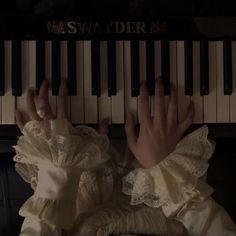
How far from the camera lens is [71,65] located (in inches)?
41.8

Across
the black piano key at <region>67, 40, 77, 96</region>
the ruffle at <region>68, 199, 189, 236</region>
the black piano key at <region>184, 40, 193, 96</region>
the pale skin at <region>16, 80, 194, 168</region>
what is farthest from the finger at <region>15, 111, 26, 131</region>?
the black piano key at <region>184, 40, 193, 96</region>

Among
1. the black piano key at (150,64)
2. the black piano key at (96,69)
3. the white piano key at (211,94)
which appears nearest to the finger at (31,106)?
the black piano key at (96,69)

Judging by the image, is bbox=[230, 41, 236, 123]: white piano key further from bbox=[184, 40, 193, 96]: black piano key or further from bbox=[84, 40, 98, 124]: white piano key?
bbox=[84, 40, 98, 124]: white piano key

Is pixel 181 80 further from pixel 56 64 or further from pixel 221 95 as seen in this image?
pixel 56 64

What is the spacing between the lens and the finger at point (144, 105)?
3.47ft

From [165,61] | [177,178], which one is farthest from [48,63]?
[177,178]

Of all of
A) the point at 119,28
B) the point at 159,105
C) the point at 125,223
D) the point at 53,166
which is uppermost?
the point at 119,28

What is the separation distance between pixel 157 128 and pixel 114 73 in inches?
5.2

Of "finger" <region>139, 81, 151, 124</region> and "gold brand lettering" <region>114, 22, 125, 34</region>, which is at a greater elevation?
"gold brand lettering" <region>114, 22, 125, 34</region>

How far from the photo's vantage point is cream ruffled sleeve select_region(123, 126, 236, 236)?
40.7 inches

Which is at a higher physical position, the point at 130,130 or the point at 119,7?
the point at 119,7

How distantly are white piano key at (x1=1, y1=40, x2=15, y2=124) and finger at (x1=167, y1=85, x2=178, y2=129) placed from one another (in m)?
0.29

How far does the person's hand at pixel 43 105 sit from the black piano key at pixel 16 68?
2 centimetres

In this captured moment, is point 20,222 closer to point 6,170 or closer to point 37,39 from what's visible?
point 6,170
